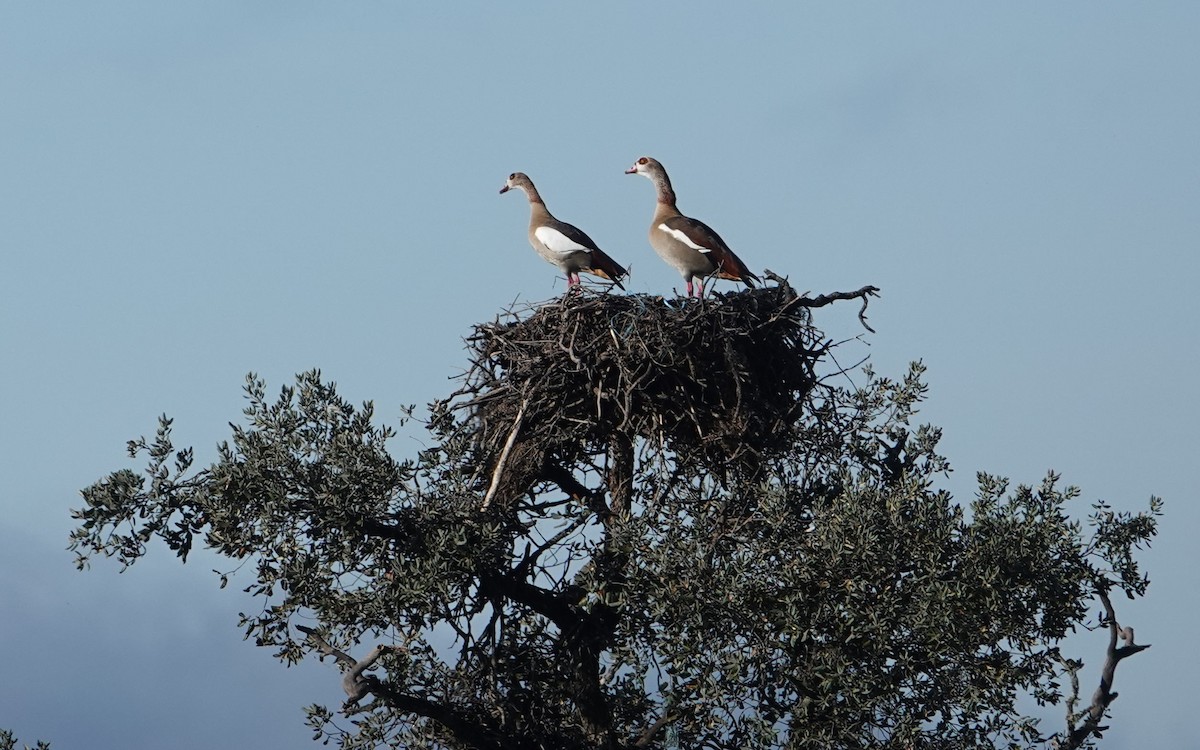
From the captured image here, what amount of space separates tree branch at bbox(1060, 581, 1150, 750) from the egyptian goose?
4.60 m

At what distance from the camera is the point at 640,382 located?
12312 millimetres

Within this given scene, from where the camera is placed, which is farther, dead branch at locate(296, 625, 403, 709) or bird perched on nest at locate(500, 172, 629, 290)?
bird perched on nest at locate(500, 172, 629, 290)

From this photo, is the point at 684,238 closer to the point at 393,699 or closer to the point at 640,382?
the point at 640,382

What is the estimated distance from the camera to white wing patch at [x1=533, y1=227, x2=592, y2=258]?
606 inches

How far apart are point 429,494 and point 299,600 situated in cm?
127

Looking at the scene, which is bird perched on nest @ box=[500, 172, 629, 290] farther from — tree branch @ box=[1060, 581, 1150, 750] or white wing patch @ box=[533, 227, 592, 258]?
tree branch @ box=[1060, 581, 1150, 750]

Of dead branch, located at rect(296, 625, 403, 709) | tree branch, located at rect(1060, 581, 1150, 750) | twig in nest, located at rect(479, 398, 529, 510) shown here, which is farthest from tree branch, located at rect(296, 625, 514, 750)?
tree branch, located at rect(1060, 581, 1150, 750)

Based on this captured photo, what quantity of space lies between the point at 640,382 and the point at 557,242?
3.69 meters

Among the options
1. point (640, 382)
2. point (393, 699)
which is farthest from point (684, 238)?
point (393, 699)

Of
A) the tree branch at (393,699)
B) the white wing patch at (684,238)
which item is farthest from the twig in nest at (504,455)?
the white wing patch at (684,238)

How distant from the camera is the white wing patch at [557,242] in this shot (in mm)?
15390

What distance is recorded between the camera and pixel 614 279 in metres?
15.3

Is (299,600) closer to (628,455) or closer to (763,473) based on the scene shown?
(628,455)

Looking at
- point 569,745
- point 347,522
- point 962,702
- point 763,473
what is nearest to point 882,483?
point 763,473
